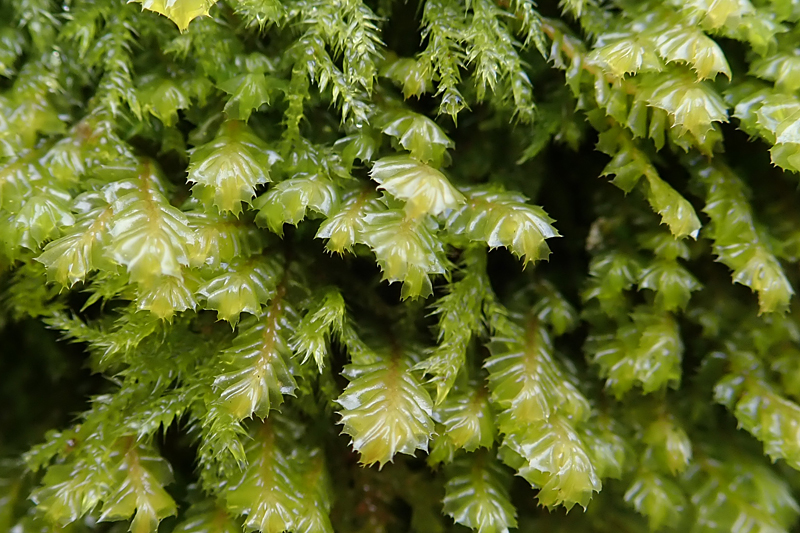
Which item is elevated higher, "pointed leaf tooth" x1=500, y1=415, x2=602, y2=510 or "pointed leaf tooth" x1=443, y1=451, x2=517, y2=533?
"pointed leaf tooth" x1=500, y1=415, x2=602, y2=510

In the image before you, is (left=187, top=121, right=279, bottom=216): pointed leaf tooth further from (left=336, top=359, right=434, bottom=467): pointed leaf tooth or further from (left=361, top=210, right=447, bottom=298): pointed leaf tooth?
(left=336, top=359, right=434, bottom=467): pointed leaf tooth

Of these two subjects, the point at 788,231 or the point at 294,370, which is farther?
the point at 788,231

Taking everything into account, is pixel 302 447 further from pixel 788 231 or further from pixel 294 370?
pixel 788 231

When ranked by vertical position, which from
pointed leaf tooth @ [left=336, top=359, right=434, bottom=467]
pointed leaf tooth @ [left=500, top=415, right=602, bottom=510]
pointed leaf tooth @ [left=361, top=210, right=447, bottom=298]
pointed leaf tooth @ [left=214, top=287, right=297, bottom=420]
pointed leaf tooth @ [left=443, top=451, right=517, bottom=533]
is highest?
pointed leaf tooth @ [left=361, top=210, right=447, bottom=298]

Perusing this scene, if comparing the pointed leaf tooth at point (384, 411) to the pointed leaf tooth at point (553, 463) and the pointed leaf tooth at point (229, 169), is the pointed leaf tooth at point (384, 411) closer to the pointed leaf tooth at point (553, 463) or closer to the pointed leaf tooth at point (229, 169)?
the pointed leaf tooth at point (553, 463)

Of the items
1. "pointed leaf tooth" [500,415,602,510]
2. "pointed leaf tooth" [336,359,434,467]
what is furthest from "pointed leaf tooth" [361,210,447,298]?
"pointed leaf tooth" [500,415,602,510]

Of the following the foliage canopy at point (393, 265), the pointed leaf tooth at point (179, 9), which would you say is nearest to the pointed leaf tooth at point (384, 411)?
the foliage canopy at point (393, 265)

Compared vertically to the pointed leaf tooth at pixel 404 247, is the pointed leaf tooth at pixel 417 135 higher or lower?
higher

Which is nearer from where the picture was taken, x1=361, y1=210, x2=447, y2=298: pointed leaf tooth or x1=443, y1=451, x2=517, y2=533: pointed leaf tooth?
x1=361, y1=210, x2=447, y2=298: pointed leaf tooth

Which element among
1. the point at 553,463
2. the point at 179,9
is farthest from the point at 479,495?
the point at 179,9

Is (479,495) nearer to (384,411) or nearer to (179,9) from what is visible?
(384,411)

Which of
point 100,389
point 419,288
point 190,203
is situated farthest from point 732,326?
point 100,389
